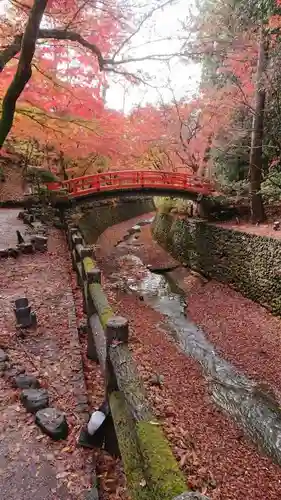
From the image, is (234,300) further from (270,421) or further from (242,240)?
(270,421)

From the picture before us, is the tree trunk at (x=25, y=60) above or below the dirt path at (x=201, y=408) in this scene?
above

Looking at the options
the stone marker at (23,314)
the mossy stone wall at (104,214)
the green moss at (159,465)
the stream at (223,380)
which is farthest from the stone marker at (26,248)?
the green moss at (159,465)

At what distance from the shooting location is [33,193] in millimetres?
14930

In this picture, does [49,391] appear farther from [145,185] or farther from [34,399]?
[145,185]

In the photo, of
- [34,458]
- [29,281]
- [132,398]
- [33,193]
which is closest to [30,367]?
[34,458]

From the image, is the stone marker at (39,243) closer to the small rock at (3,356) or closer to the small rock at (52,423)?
the small rock at (3,356)

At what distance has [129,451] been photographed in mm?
2264

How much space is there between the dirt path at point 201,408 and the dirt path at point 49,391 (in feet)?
3.41

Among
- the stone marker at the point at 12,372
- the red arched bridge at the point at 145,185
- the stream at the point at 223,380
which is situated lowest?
the stream at the point at 223,380

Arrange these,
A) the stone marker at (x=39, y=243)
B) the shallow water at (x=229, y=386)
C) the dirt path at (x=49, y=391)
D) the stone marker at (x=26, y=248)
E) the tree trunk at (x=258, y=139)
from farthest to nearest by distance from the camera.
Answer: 1. the tree trunk at (x=258, y=139)
2. the stone marker at (x=39, y=243)
3. the stone marker at (x=26, y=248)
4. the shallow water at (x=229, y=386)
5. the dirt path at (x=49, y=391)

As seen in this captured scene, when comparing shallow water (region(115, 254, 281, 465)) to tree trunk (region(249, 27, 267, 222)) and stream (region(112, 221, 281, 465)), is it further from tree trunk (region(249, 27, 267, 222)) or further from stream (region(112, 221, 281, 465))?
tree trunk (region(249, 27, 267, 222))

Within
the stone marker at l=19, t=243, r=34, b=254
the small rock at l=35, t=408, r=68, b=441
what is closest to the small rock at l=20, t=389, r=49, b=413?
the small rock at l=35, t=408, r=68, b=441

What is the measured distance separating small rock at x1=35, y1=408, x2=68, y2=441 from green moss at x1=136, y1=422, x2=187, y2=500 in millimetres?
1239

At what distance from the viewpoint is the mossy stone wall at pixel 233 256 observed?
10.1 meters
